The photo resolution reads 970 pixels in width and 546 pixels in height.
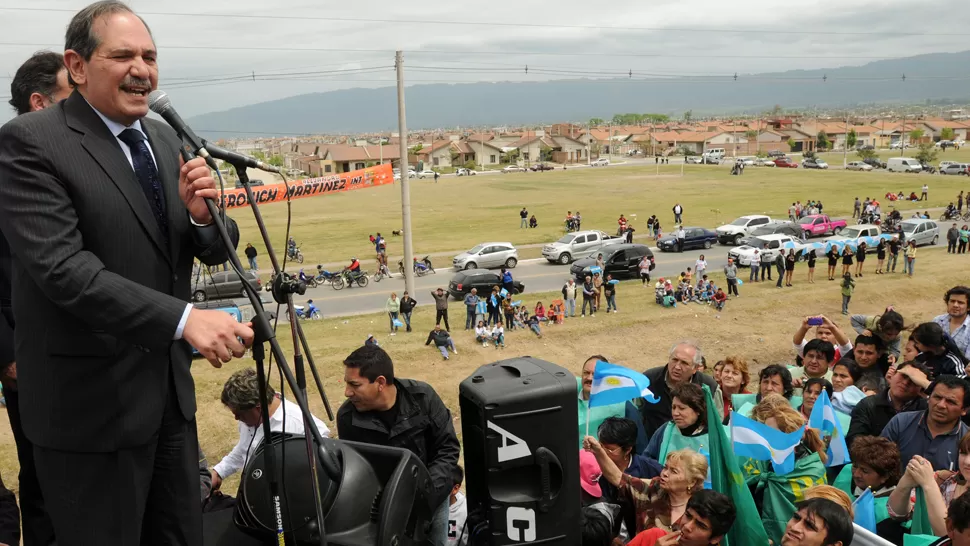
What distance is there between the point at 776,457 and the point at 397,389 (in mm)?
2470

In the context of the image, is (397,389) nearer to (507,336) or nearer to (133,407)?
(133,407)

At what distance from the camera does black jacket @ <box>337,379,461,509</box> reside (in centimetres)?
395

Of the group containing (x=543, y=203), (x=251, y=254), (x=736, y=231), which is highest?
(x=251, y=254)

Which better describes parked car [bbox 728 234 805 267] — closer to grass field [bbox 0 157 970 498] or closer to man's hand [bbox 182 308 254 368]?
grass field [bbox 0 157 970 498]

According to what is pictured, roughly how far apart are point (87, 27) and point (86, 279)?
0.69m

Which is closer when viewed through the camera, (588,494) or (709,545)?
(709,545)

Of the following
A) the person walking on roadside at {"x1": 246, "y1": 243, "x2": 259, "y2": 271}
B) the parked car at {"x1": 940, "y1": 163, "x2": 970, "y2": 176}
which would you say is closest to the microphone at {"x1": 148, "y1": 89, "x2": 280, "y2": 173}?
the person walking on roadside at {"x1": 246, "y1": 243, "x2": 259, "y2": 271}

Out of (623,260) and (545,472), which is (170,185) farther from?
(623,260)

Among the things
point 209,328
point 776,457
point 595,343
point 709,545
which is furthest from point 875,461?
point 595,343

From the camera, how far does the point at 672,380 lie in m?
6.25

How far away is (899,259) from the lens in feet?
100

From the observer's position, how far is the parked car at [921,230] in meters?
34.6

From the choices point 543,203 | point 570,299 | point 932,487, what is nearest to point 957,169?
point 543,203

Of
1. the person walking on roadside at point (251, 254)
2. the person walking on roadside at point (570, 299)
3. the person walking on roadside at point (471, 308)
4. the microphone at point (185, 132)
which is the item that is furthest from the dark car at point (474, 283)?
the microphone at point (185, 132)
